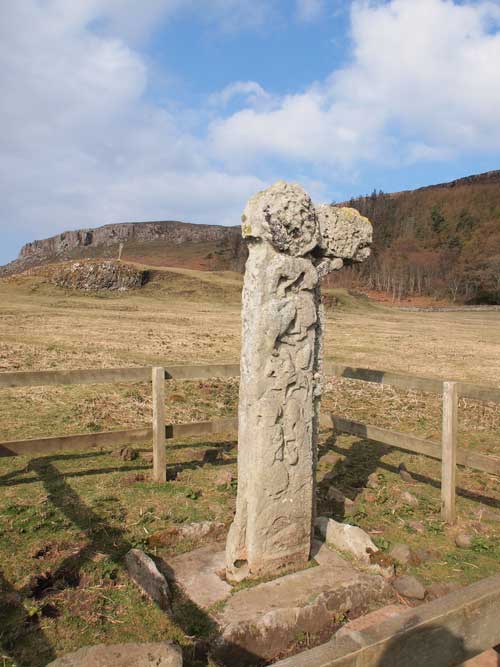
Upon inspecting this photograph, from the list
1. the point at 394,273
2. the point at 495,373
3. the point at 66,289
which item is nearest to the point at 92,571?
the point at 495,373

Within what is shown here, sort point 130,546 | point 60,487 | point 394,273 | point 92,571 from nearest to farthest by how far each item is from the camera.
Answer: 1. point 92,571
2. point 130,546
3. point 60,487
4. point 394,273

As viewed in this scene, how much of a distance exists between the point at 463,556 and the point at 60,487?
4.70 meters

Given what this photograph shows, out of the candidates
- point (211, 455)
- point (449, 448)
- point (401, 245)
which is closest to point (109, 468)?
point (211, 455)

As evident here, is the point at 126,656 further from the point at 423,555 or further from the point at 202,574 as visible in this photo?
the point at 423,555

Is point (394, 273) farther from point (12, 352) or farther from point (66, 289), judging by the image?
point (12, 352)

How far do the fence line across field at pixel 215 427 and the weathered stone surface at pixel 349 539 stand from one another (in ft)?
5.06

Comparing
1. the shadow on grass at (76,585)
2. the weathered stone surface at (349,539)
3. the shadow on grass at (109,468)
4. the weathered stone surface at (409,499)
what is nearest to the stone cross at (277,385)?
the weathered stone surface at (349,539)

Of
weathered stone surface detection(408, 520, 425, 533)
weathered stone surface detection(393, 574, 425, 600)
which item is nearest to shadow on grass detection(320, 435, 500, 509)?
weathered stone surface detection(408, 520, 425, 533)

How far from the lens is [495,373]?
15359 mm

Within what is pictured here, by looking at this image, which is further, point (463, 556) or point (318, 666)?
point (463, 556)

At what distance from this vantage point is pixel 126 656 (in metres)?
3.00

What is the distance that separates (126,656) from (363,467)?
5.27 metres

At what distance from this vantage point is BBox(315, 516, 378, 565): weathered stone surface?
15.3 feet

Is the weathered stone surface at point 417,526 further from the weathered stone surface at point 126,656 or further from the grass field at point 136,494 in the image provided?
the weathered stone surface at point 126,656
